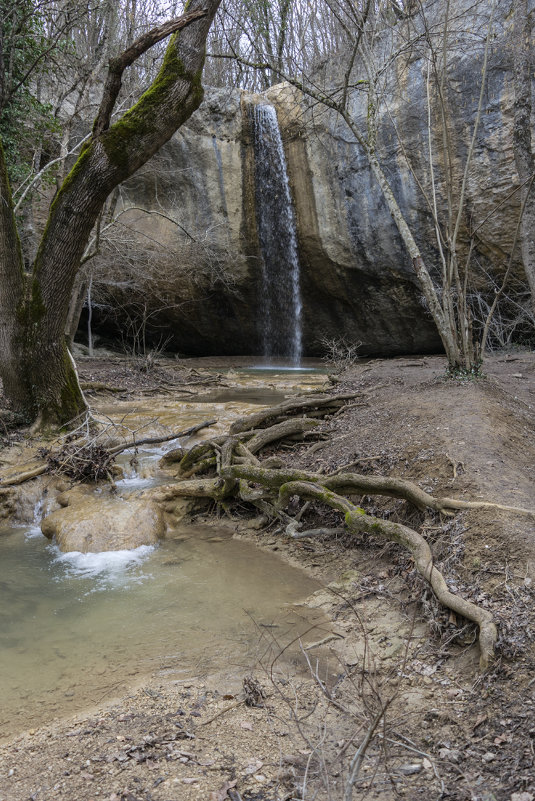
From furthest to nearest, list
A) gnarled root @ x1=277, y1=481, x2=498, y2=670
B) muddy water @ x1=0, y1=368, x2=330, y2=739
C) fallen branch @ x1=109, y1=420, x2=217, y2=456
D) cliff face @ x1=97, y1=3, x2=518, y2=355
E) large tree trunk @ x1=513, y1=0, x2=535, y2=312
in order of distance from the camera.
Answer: cliff face @ x1=97, y1=3, x2=518, y2=355 < large tree trunk @ x1=513, y1=0, x2=535, y2=312 < fallen branch @ x1=109, y1=420, x2=217, y2=456 < muddy water @ x1=0, y1=368, x2=330, y2=739 < gnarled root @ x1=277, y1=481, x2=498, y2=670

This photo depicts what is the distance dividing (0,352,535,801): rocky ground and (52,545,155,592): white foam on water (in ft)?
4.38

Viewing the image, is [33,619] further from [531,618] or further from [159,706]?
[531,618]

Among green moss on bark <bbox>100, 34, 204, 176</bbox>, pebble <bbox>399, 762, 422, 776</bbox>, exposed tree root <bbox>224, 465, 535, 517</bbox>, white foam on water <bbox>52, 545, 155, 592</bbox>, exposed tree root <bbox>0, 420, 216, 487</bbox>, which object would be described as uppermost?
green moss on bark <bbox>100, 34, 204, 176</bbox>

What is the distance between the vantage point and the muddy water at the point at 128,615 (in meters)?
2.90

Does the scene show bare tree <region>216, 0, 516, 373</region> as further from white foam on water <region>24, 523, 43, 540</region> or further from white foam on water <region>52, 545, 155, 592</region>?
white foam on water <region>24, 523, 43, 540</region>

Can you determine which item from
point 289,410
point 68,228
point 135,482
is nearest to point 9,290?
point 68,228

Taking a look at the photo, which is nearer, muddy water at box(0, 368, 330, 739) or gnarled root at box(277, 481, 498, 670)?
gnarled root at box(277, 481, 498, 670)

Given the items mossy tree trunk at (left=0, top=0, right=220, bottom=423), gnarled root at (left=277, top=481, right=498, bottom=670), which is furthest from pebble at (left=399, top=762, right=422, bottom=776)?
mossy tree trunk at (left=0, top=0, right=220, bottom=423)

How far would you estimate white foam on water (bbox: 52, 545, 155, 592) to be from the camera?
14.0ft

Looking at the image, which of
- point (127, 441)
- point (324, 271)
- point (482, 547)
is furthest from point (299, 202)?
point (482, 547)

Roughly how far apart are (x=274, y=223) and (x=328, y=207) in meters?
2.09

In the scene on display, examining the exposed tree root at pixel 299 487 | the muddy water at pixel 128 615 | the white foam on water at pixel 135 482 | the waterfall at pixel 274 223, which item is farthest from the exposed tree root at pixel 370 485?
the waterfall at pixel 274 223

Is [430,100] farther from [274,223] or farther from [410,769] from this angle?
[410,769]

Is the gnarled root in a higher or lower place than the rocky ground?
higher
